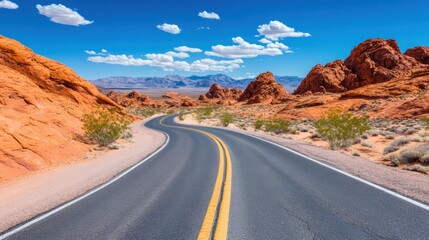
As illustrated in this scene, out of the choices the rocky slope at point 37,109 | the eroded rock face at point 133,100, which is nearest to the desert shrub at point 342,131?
the rocky slope at point 37,109

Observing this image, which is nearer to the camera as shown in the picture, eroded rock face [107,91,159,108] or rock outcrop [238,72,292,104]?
rock outcrop [238,72,292,104]

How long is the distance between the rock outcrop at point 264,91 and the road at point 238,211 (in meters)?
95.1

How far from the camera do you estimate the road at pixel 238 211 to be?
189 inches

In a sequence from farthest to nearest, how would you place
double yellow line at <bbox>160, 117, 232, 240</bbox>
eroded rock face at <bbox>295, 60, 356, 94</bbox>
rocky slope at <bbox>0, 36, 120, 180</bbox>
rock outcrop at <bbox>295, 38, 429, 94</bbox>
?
eroded rock face at <bbox>295, 60, 356, 94</bbox> → rock outcrop at <bbox>295, 38, 429, 94</bbox> → rocky slope at <bbox>0, 36, 120, 180</bbox> → double yellow line at <bbox>160, 117, 232, 240</bbox>

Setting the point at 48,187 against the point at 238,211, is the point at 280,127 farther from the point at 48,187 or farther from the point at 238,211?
the point at 238,211

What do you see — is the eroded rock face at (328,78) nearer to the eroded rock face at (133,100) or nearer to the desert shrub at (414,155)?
the eroded rock face at (133,100)

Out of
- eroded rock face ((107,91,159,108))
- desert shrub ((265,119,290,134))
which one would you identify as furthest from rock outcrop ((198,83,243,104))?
desert shrub ((265,119,290,134))

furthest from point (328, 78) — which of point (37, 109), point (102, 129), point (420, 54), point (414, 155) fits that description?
point (37, 109)

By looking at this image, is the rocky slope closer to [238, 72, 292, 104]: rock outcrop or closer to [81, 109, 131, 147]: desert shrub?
[81, 109, 131, 147]: desert shrub

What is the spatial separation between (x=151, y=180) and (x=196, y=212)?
3.66 metres

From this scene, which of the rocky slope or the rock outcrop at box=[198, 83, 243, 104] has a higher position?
the rock outcrop at box=[198, 83, 243, 104]

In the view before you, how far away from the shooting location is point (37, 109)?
59.9ft

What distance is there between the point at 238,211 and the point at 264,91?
352ft

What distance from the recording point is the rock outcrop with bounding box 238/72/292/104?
10739 centimetres
